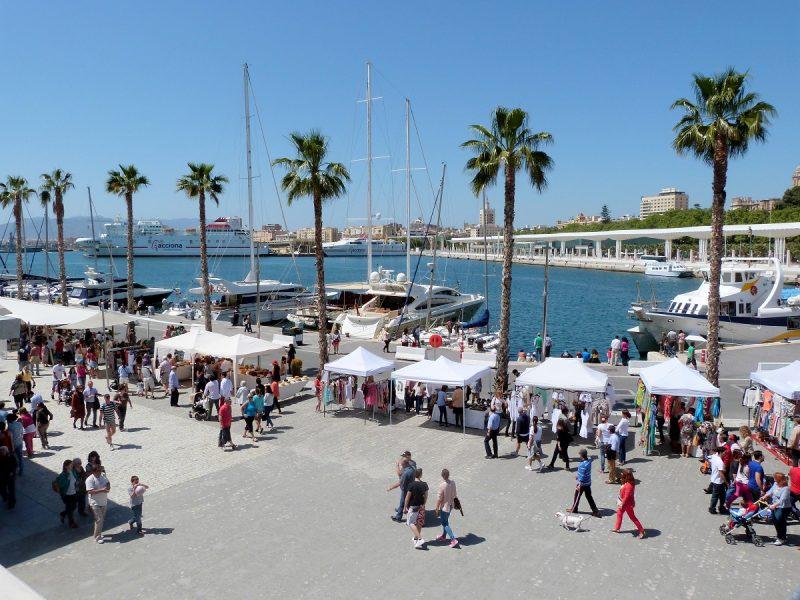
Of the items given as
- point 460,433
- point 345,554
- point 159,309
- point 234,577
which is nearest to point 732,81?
point 460,433

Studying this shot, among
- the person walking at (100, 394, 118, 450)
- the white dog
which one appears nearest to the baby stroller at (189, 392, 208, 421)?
the person walking at (100, 394, 118, 450)

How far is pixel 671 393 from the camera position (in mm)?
14008

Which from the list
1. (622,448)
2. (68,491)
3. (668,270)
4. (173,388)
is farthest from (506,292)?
(668,270)

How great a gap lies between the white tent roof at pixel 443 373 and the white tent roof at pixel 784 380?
22.9 ft

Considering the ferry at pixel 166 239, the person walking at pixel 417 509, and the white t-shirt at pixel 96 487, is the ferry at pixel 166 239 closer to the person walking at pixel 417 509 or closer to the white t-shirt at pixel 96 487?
the white t-shirt at pixel 96 487

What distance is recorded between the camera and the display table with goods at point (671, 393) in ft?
46.0

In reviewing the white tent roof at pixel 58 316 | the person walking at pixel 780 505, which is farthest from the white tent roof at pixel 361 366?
the white tent roof at pixel 58 316

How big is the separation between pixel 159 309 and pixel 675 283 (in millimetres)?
88386

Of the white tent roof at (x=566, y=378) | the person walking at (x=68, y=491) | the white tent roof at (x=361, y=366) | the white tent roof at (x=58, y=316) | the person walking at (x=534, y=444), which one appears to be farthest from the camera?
the white tent roof at (x=58, y=316)

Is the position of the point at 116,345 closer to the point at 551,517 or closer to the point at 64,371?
the point at 64,371

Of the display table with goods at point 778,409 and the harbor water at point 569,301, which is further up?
the display table with goods at point 778,409

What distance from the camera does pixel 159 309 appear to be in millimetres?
57125

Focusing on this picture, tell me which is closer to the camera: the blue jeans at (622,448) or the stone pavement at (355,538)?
the stone pavement at (355,538)

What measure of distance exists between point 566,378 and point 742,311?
74.4 ft
